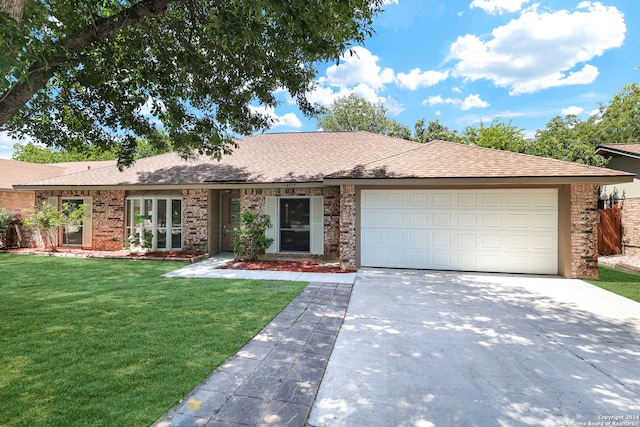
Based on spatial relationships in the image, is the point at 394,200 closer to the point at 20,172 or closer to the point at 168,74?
the point at 168,74

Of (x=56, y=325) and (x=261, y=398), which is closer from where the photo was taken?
(x=261, y=398)

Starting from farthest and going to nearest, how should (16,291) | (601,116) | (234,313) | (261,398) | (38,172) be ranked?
(601,116) < (38,172) < (16,291) < (234,313) < (261,398)

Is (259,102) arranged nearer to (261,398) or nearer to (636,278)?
(261,398)

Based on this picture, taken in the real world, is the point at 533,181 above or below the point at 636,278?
above

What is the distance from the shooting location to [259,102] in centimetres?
800

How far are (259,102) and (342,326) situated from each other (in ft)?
20.6

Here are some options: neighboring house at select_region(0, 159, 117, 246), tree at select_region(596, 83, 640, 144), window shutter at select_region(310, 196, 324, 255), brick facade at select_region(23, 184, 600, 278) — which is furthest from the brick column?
tree at select_region(596, 83, 640, 144)

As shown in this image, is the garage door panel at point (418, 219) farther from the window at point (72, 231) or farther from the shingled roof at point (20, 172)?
the shingled roof at point (20, 172)

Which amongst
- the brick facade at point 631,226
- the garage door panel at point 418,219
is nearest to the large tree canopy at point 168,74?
the garage door panel at point 418,219

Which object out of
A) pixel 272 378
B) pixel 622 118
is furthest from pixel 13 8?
pixel 622 118

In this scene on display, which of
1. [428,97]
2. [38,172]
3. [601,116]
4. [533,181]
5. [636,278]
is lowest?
[636,278]

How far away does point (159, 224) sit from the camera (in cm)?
1188

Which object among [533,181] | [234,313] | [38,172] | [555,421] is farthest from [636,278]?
[38,172]

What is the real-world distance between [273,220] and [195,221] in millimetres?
3299
